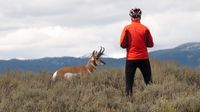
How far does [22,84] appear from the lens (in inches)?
611

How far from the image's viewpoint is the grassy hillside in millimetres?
12641

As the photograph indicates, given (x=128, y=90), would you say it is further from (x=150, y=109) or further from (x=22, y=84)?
(x=22, y=84)

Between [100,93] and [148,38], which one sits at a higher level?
[148,38]

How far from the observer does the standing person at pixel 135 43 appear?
1395 cm

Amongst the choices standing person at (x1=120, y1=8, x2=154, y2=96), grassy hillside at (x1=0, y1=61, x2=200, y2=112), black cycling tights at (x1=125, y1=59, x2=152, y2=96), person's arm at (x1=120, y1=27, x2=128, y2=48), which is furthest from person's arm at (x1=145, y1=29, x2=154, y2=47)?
grassy hillside at (x1=0, y1=61, x2=200, y2=112)

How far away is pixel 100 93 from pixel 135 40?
1551 millimetres

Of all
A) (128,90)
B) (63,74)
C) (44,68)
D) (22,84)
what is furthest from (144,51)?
(44,68)

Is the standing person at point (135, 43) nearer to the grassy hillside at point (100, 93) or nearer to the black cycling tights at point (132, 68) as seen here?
the black cycling tights at point (132, 68)

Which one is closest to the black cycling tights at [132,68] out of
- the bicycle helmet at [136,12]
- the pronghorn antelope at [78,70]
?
the bicycle helmet at [136,12]

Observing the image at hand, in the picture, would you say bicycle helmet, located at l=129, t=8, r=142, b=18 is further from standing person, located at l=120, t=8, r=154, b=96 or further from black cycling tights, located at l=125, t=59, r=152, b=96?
black cycling tights, located at l=125, t=59, r=152, b=96

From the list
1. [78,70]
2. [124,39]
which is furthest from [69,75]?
[124,39]

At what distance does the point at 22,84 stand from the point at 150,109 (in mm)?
4250

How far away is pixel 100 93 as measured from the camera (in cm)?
1451

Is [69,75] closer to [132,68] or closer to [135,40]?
[132,68]
